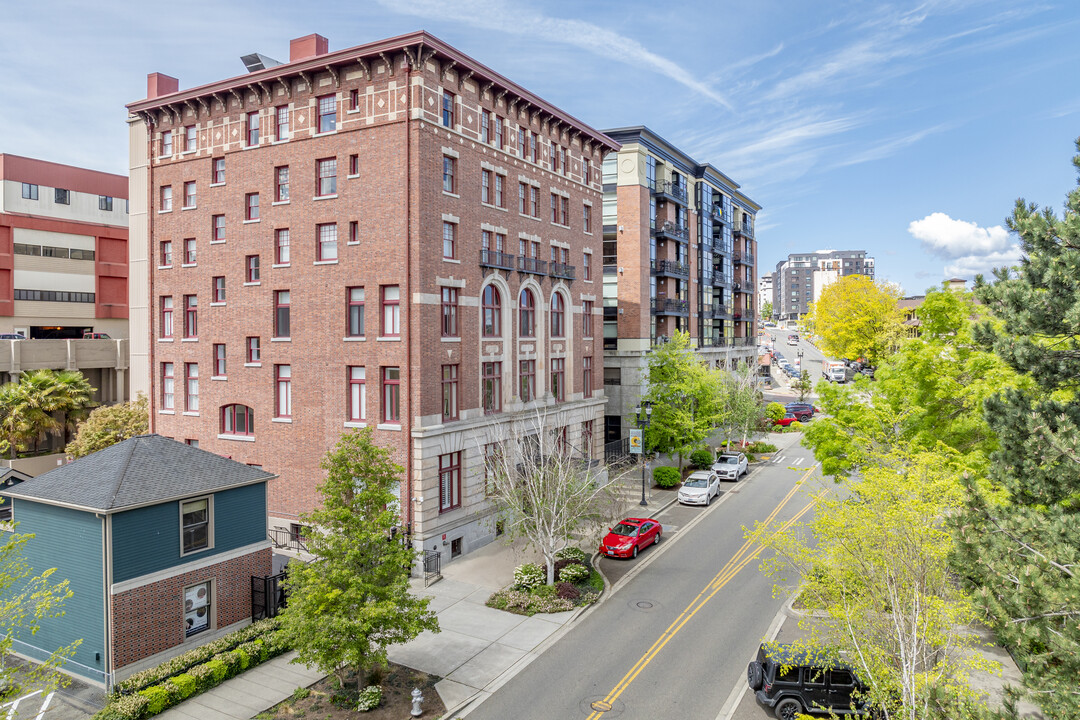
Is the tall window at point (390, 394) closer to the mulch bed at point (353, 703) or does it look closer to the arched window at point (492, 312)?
the arched window at point (492, 312)

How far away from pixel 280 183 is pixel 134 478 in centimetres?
1706

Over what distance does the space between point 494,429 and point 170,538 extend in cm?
1518

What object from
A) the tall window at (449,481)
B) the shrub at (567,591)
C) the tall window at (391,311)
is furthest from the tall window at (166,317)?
the shrub at (567,591)

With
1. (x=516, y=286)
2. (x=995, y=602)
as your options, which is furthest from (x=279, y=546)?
(x=995, y=602)

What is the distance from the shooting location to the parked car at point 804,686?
1677 cm

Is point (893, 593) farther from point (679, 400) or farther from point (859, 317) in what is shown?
point (859, 317)

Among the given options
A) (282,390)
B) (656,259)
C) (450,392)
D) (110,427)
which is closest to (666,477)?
(450,392)

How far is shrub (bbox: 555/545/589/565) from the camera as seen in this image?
28234 millimetres

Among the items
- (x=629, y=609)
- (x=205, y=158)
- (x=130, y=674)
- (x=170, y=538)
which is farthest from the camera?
(x=205, y=158)

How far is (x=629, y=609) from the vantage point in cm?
2459

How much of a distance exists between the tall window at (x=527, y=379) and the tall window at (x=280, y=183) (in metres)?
14.3

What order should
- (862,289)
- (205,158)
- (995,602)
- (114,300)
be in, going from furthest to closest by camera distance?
(862,289), (114,300), (205,158), (995,602)

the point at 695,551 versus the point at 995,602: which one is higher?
the point at 995,602

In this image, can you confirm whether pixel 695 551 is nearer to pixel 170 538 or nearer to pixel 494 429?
pixel 494 429
